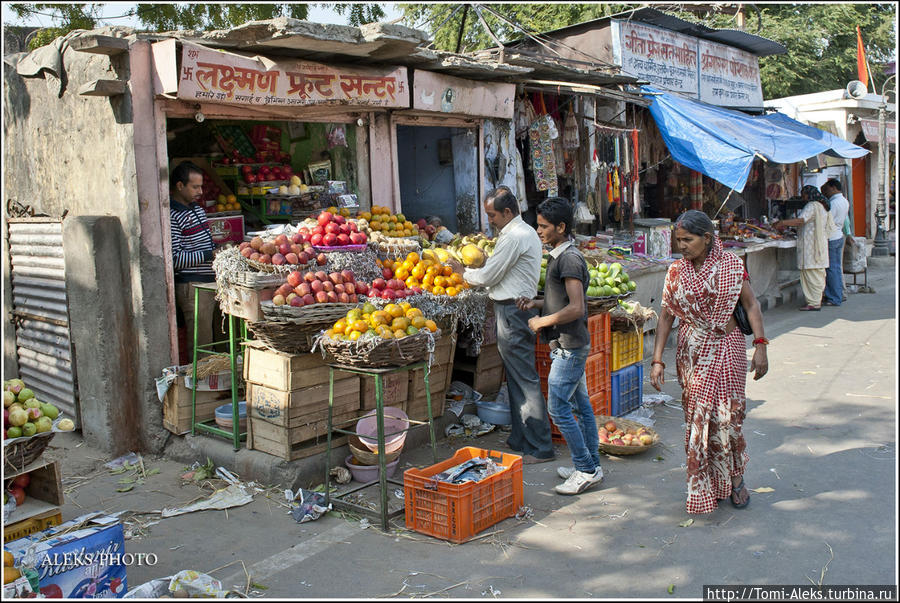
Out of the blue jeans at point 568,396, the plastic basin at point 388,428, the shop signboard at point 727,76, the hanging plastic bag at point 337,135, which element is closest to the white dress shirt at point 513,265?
the blue jeans at point 568,396

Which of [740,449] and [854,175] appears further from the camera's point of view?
[854,175]

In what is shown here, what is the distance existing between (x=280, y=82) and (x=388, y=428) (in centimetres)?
313

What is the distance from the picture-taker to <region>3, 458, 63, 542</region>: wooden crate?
4180 mm

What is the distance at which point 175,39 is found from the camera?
584 cm

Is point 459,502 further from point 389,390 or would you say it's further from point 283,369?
point 389,390

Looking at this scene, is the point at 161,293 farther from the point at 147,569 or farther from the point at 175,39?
the point at 147,569

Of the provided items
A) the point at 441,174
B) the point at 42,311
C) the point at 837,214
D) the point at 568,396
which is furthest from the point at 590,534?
the point at 837,214

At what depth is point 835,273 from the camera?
13141 millimetres

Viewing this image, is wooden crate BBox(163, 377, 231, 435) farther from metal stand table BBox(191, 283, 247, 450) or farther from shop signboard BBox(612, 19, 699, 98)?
shop signboard BBox(612, 19, 699, 98)

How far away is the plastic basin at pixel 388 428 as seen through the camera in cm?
566

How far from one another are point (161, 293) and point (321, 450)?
1.85m

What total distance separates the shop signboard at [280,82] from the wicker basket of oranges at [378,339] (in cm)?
224

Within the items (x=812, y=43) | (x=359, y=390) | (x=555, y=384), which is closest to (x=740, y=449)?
(x=555, y=384)

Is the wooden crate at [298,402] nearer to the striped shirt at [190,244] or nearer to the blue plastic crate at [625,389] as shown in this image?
the striped shirt at [190,244]
